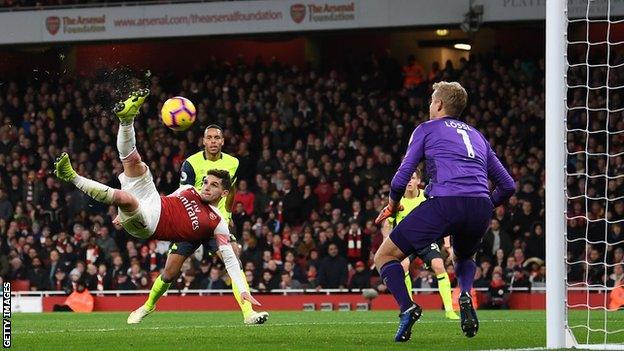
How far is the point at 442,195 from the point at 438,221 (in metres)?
0.19

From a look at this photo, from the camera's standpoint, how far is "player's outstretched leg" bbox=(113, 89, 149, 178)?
10.4m

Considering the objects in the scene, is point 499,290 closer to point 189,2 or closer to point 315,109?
point 315,109

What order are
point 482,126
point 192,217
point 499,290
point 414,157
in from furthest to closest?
point 482,126, point 499,290, point 192,217, point 414,157

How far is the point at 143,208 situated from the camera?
1069 cm

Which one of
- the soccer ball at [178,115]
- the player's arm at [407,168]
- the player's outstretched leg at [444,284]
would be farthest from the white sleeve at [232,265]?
the player's outstretched leg at [444,284]

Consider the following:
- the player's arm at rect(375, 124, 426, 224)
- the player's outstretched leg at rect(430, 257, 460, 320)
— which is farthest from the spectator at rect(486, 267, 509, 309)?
the player's arm at rect(375, 124, 426, 224)

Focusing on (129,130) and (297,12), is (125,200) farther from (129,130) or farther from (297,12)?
(297,12)

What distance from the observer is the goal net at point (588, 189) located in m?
8.27

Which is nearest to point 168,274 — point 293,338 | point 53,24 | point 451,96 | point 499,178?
point 293,338

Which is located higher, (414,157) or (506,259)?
(414,157)

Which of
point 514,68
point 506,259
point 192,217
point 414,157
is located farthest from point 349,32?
point 414,157

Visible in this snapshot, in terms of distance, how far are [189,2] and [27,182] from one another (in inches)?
201

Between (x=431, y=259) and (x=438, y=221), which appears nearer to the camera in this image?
(x=438, y=221)

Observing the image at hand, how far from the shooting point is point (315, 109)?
26.4 m
